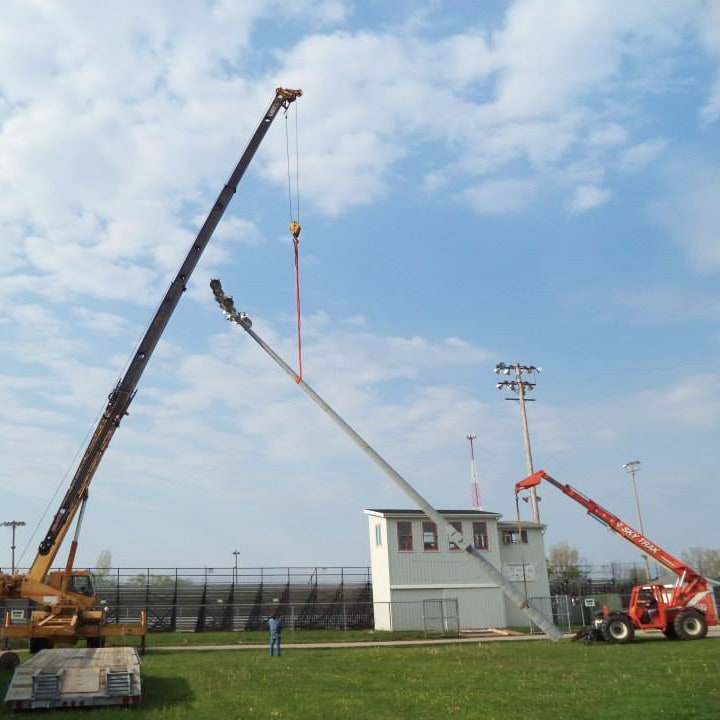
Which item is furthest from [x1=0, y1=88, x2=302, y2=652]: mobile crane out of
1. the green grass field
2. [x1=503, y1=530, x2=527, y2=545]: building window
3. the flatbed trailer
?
[x1=503, y1=530, x2=527, y2=545]: building window

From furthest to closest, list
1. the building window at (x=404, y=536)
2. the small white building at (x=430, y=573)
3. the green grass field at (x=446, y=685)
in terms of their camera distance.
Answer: the building window at (x=404, y=536) → the small white building at (x=430, y=573) → the green grass field at (x=446, y=685)

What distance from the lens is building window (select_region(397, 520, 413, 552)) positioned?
43.7m

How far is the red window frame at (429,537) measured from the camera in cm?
4406

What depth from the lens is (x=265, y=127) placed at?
118 ft

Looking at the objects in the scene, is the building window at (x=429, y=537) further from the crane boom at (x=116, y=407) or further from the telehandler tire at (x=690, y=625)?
the crane boom at (x=116, y=407)

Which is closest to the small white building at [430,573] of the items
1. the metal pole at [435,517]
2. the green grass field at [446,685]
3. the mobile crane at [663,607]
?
the mobile crane at [663,607]

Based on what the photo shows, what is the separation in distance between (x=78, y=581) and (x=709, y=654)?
77.0 ft

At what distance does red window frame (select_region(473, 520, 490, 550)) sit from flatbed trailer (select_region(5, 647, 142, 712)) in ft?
106

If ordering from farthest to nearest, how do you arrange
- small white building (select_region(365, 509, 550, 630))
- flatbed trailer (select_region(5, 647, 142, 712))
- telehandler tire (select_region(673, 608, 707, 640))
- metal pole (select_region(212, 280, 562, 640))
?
small white building (select_region(365, 509, 550, 630)), telehandler tire (select_region(673, 608, 707, 640)), metal pole (select_region(212, 280, 562, 640)), flatbed trailer (select_region(5, 647, 142, 712))

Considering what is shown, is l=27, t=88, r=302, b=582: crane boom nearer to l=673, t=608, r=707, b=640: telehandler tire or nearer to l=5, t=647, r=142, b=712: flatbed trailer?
l=5, t=647, r=142, b=712: flatbed trailer

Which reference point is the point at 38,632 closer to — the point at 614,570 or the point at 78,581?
the point at 78,581

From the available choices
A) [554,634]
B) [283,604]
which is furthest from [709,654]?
[283,604]

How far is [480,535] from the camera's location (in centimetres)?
4553

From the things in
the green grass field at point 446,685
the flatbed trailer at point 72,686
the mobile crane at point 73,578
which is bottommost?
the green grass field at point 446,685
